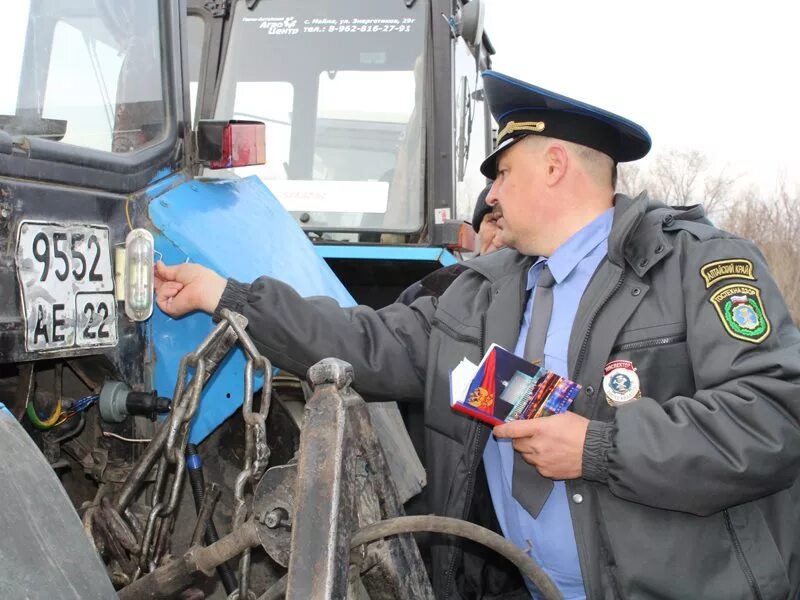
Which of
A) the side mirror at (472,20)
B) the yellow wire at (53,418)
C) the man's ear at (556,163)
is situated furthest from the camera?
the side mirror at (472,20)

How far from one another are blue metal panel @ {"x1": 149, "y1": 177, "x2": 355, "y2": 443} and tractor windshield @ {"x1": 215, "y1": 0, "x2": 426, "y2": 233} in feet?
7.44

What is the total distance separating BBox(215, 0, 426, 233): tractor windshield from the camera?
471 centimetres

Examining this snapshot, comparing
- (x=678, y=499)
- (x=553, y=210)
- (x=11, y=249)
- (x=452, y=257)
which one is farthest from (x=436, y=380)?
(x=452, y=257)

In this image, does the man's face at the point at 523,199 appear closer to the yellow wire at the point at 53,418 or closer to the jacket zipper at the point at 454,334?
the jacket zipper at the point at 454,334

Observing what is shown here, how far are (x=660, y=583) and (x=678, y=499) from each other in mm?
200

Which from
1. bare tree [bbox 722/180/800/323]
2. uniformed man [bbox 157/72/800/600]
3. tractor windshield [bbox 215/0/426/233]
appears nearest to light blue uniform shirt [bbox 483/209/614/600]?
uniformed man [bbox 157/72/800/600]

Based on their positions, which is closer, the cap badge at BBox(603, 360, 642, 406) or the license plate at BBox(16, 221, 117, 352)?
the license plate at BBox(16, 221, 117, 352)

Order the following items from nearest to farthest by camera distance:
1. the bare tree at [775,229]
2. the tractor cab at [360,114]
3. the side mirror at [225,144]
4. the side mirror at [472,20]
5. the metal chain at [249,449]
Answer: the metal chain at [249,449] → the side mirror at [225,144] → the side mirror at [472,20] → the tractor cab at [360,114] → the bare tree at [775,229]

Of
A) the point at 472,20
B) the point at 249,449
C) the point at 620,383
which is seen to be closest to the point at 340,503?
the point at 249,449

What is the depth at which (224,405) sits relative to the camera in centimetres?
200

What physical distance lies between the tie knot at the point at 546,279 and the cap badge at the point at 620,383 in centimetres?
37

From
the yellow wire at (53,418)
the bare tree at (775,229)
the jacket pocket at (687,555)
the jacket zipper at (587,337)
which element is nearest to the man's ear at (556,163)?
the jacket zipper at (587,337)

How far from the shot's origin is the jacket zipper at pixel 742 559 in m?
1.77

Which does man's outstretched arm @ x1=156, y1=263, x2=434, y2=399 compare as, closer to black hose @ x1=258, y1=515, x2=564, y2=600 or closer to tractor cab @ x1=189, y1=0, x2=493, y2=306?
black hose @ x1=258, y1=515, x2=564, y2=600
